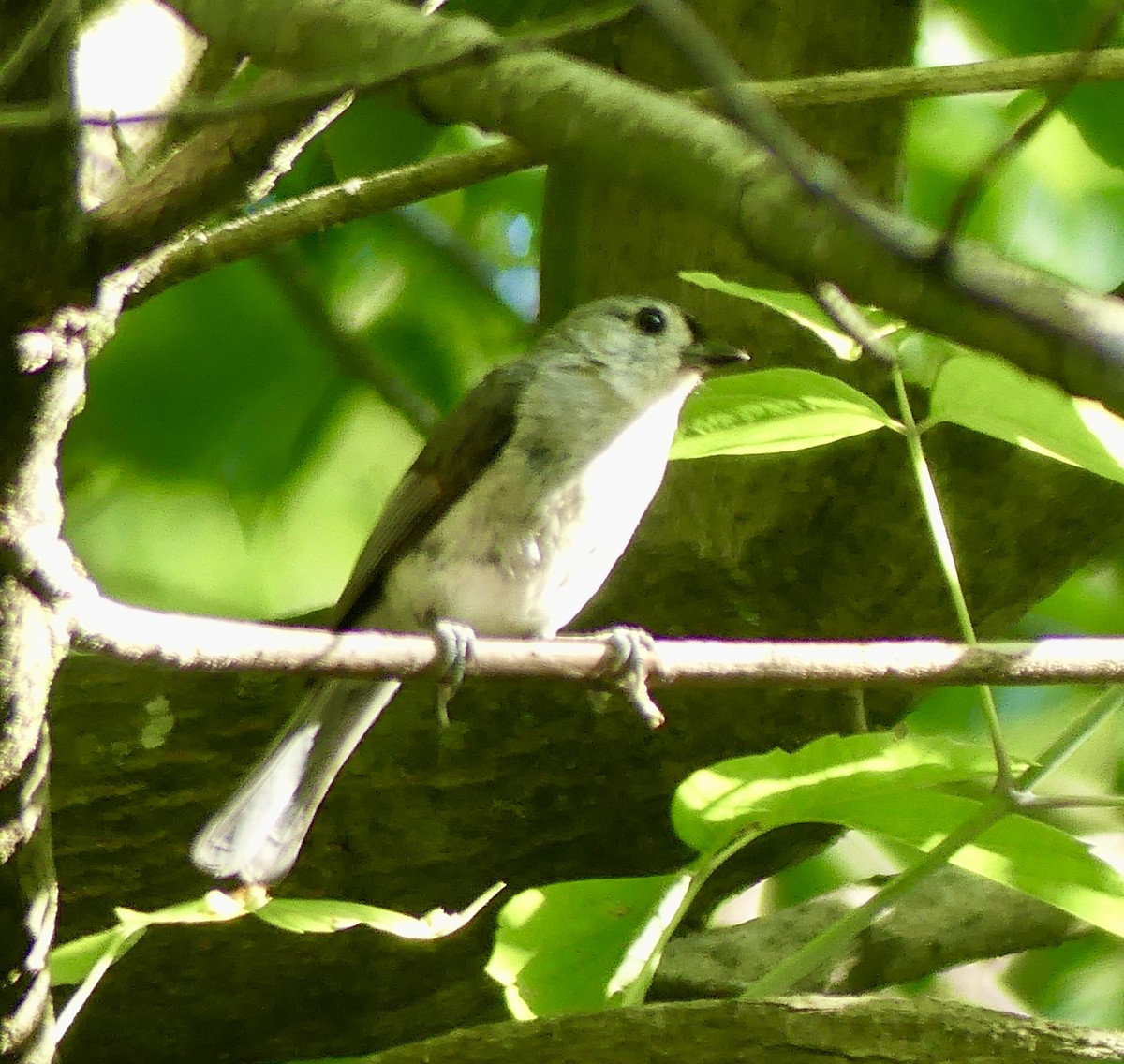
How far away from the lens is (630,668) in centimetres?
162

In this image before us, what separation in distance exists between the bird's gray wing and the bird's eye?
26 cm

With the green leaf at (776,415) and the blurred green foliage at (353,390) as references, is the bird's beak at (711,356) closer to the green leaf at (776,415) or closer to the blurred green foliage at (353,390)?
the blurred green foliage at (353,390)

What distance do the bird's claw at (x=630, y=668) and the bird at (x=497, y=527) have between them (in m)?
0.42

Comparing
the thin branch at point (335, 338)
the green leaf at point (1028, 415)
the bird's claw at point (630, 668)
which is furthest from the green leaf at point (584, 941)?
the thin branch at point (335, 338)

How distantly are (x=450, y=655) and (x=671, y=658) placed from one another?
232 mm

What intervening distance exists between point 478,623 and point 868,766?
3.30 feet

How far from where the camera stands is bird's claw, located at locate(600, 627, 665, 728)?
1.54m

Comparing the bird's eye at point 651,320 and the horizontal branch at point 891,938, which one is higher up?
the bird's eye at point 651,320

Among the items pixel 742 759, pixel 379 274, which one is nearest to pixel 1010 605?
pixel 742 759

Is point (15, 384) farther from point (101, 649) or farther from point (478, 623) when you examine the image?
point (478, 623)

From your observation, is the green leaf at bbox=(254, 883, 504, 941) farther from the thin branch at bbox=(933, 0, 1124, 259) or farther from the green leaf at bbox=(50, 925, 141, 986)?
the thin branch at bbox=(933, 0, 1124, 259)

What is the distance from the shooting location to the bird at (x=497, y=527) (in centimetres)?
211

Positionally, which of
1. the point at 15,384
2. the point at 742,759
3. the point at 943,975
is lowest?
the point at 943,975

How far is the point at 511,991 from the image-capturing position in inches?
58.4
